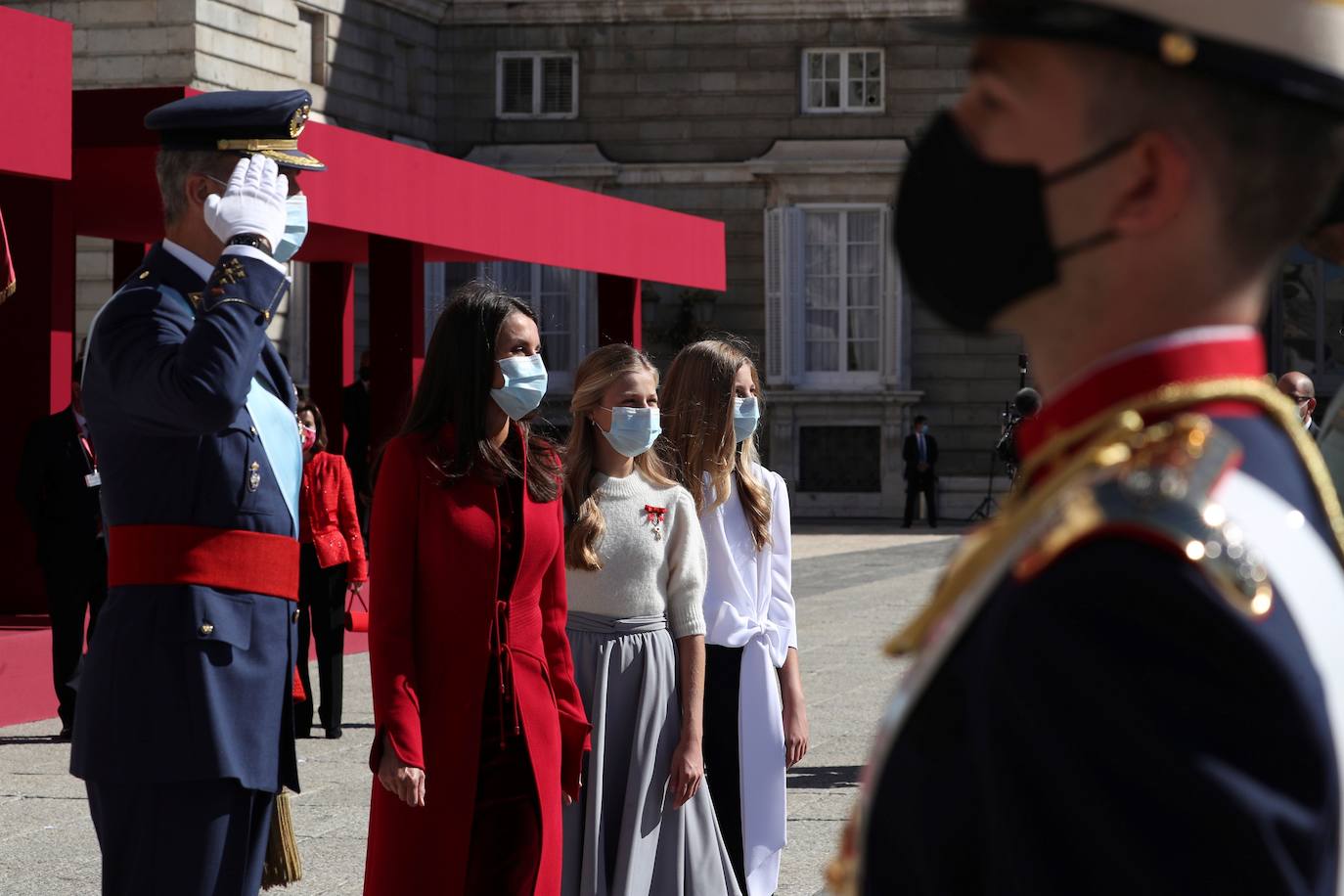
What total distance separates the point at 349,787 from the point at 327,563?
1.67 meters

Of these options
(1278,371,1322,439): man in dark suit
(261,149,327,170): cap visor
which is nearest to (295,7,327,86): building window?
(1278,371,1322,439): man in dark suit

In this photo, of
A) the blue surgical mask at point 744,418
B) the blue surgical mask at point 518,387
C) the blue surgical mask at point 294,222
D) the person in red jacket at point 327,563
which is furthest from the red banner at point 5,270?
the blue surgical mask at point 294,222

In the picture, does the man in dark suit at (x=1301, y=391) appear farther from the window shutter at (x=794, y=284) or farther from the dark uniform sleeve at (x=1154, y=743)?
the window shutter at (x=794, y=284)

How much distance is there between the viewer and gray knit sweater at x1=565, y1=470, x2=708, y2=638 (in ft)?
14.3

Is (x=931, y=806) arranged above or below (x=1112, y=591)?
below

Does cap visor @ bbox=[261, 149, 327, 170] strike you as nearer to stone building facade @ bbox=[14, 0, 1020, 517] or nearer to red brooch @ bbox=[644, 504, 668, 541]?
red brooch @ bbox=[644, 504, 668, 541]

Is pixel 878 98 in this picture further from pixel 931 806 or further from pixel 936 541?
pixel 931 806

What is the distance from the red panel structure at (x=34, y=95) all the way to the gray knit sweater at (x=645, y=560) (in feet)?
18.0

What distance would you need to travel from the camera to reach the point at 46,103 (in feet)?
30.1

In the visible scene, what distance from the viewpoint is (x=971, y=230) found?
4.24ft

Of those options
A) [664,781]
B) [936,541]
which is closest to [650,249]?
[936,541]

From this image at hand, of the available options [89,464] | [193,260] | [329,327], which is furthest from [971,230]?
[329,327]

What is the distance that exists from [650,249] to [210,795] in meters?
13.8

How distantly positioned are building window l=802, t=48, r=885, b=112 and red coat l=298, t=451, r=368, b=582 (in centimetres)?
1900
